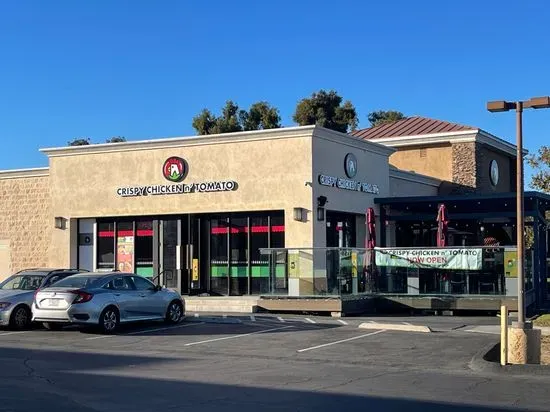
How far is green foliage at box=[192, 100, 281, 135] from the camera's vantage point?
62844mm

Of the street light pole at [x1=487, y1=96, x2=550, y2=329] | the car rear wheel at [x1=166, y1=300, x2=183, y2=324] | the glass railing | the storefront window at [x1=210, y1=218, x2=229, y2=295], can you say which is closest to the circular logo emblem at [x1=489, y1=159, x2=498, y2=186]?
the glass railing

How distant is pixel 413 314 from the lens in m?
22.9

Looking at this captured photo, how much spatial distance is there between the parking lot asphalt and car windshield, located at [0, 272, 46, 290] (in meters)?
1.46

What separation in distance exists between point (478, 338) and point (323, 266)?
6564 mm

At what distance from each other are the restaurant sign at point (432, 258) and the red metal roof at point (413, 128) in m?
13.8

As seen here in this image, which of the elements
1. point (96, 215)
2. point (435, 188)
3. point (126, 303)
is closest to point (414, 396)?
point (126, 303)

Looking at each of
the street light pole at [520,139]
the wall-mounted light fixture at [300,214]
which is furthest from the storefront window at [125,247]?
the street light pole at [520,139]

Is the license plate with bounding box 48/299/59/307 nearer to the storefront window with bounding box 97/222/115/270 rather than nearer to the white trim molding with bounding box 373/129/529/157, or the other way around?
the storefront window with bounding box 97/222/115/270

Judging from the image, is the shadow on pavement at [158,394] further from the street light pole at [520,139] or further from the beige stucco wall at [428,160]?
the beige stucco wall at [428,160]

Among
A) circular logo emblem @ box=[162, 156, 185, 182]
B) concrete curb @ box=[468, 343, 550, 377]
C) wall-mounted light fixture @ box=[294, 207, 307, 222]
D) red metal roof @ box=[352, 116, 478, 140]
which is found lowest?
concrete curb @ box=[468, 343, 550, 377]

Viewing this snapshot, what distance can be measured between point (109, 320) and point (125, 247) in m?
11.3

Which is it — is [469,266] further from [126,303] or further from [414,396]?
[414,396]

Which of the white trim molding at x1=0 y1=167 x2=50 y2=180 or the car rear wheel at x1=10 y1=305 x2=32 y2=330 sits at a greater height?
the white trim molding at x1=0 y1=167 x2=50 y2=180

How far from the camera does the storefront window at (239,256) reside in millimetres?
26141
